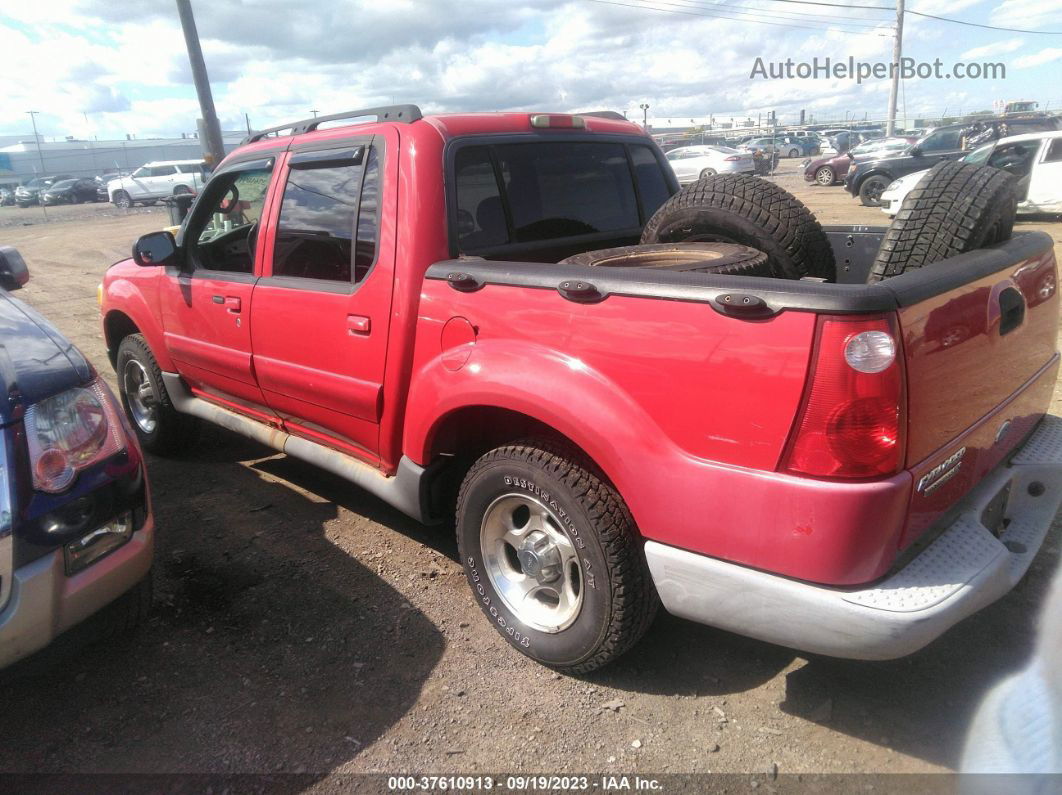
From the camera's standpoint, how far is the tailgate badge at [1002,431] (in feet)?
8.29

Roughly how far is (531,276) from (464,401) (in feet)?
1.71

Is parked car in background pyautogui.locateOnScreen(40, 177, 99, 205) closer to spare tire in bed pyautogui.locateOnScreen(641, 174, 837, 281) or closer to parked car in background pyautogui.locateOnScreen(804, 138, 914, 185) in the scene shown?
parked car in background pyautogui.locateOnScreen(804, 138, 914, 185)

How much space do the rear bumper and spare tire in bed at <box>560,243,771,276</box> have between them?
38.2 inches

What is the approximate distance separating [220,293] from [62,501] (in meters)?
1.67

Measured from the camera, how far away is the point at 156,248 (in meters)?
4.07

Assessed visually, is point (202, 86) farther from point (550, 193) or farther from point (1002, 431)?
point (1002, 431)

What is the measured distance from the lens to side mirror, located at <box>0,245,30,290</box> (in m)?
4.07

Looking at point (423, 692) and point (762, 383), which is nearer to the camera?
point (762, 383)

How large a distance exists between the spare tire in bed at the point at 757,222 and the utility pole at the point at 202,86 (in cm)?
1010

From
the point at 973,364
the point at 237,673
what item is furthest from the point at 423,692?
the point at 973,364

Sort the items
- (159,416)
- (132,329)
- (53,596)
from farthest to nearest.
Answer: (132,329) → (159,416) → (53,596)

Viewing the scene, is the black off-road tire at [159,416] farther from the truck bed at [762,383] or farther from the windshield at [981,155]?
the windshield at [981,155]

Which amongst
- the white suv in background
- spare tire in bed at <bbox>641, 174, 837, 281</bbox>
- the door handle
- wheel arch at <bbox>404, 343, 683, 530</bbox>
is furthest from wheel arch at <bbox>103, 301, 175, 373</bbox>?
the white suv in background

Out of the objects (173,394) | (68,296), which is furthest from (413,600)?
(68,296)
